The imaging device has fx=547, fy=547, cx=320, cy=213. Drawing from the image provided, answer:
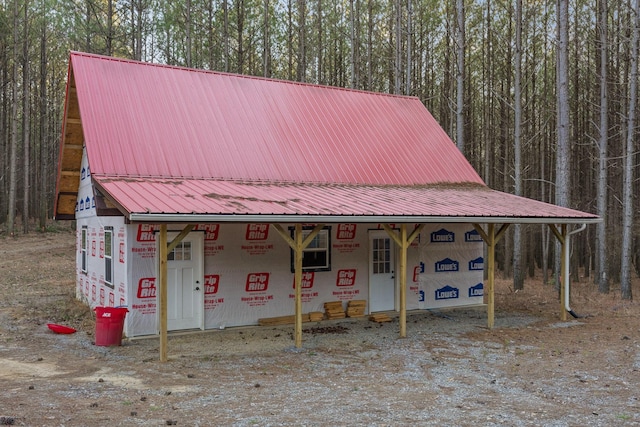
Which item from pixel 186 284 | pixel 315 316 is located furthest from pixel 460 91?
pixel 186 284

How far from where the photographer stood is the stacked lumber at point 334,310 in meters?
11.4

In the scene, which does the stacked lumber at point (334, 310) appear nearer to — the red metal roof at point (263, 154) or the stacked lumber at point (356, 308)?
the stacked lumber at point (356, 308)

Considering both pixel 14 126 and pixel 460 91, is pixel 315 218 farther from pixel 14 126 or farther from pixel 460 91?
pixel 14 126

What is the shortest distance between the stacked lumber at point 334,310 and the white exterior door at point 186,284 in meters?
2.63

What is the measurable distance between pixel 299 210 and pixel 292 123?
5096 mm

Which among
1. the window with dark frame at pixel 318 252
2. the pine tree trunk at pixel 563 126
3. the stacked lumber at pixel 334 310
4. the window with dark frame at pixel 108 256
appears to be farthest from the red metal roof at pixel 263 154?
the stacked lumber at pixel 334 310

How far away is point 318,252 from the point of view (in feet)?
37.6

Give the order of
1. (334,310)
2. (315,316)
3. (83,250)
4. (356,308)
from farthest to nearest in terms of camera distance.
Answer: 1. (83,250)
2. (356,308)
3. (334,310)
4. (315,316)

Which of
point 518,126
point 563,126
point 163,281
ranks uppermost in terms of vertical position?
point 518,126

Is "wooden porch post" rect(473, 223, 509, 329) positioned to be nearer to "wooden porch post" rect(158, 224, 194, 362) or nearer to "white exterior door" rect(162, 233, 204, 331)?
"white exterior door" rect(162, 233, 204, 331)

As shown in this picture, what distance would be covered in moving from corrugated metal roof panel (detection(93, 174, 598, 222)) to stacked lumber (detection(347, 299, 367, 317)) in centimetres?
237

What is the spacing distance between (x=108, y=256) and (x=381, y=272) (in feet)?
18.9

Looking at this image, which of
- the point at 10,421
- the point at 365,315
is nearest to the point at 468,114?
the point at 365,315

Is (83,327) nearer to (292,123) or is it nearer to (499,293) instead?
(292,123)
